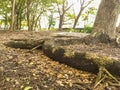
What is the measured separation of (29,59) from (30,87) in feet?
4.91

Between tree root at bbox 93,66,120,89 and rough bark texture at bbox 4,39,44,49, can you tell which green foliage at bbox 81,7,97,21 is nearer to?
rough bark texture at bbox 4,39,44,49

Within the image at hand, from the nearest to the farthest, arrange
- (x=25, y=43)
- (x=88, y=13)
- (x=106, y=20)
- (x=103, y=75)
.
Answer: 1. (x=103, y=75)
2. (x=106, y=20)
3. (x=25, y=43)
4. (x=88, y=13)

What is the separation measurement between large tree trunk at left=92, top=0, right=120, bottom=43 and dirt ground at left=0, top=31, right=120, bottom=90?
844 mm

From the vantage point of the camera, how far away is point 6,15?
1884 cm

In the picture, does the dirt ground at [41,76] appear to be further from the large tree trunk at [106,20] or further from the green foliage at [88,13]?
the green foliage at [88,13]

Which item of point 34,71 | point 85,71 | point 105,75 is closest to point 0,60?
point 34,71

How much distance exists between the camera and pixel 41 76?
17.6 ft

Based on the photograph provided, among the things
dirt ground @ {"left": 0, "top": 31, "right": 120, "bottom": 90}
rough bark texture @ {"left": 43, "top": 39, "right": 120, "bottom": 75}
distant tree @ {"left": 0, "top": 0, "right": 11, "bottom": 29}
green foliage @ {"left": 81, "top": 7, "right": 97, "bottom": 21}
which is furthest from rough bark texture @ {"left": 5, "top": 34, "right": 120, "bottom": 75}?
green foliage @ {"left": 81, "top": 7, "right": 97, "bottom": 21}

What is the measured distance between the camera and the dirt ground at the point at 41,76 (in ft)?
16.4

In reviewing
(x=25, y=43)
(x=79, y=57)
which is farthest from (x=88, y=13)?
(x=79, y=57)

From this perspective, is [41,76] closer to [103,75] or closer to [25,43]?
[103,75]

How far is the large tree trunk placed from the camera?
6664 mm

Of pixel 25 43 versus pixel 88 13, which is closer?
pixel 25 43

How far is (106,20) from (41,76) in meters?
2.60
